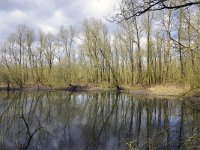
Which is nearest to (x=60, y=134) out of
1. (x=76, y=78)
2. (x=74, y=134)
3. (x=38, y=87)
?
(x=74, y=134)

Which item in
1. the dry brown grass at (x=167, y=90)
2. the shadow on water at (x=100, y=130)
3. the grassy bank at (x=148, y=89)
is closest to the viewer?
the shadow on water at (x=100, y=130)

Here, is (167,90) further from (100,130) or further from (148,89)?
(100,130)

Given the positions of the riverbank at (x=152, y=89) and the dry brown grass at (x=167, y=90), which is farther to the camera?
the dry brown grass at (x=167, y=90)

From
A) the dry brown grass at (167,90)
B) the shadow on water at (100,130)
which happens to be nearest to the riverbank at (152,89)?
the dry brown grass at (167,90)

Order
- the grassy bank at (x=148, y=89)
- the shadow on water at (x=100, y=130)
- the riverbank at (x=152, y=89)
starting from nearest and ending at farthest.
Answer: the shadow on water at (x=100, y=130) < the riverbank at (x=152, y=89) < the grassy bank at (x=148, y=89)

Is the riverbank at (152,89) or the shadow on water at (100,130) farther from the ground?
the riverbank at (152,89)

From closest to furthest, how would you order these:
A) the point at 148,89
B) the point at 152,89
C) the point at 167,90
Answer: the point at 167,90, the point at 152,89, the point at 148,89

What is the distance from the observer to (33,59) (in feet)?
197

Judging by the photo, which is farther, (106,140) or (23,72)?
(23,72)

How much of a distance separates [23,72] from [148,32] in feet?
94.1

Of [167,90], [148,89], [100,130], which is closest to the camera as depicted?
[100,130]

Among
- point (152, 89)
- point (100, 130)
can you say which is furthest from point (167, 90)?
point (100, 130)

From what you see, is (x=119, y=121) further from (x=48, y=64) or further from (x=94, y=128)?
(x=48, y=64)

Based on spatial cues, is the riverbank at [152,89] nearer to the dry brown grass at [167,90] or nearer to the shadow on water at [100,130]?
the dry brown grass at [167,90]
